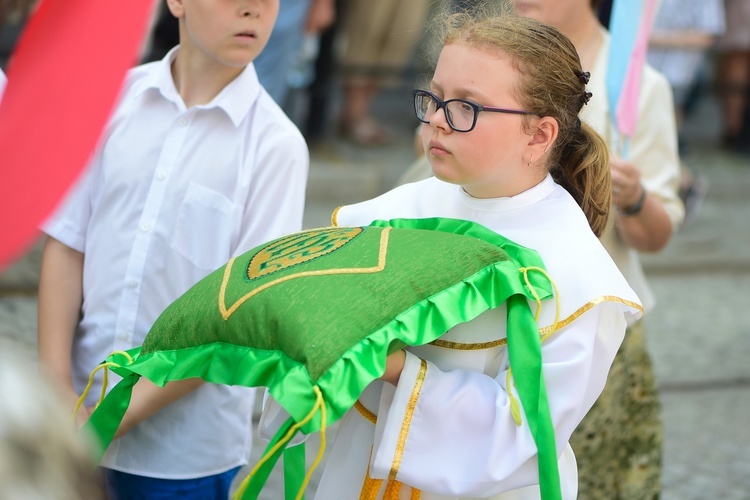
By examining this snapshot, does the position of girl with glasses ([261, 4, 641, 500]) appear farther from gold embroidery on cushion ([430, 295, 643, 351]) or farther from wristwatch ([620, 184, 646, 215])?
wristwatch ([620, 184, 646, 215])

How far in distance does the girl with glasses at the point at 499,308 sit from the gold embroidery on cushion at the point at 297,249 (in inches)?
5.9

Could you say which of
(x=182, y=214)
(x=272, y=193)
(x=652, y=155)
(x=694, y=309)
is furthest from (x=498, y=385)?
(x=694, y=309)

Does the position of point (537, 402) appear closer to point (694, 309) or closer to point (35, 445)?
point (35, 445)

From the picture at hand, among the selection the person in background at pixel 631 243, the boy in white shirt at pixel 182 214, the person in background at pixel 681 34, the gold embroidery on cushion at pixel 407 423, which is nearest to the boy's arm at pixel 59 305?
the boy in white shirt at pixel 182 214

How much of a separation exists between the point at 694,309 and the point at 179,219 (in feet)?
12.7

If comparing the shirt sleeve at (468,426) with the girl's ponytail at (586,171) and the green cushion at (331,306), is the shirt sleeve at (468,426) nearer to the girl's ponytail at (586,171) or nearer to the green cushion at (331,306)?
the green cushion at (331,306)

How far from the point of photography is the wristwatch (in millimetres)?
2576

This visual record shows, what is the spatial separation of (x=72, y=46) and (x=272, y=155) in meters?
0.97

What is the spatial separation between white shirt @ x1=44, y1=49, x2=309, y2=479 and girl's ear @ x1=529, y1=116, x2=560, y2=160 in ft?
1.79

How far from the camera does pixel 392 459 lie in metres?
1.69

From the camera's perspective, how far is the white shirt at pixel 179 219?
215 cm

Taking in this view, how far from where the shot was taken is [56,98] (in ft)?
3.90

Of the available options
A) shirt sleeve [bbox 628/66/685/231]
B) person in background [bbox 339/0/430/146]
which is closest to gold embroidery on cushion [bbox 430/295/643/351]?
shirt sleeve [bbox 628/66/685/231]

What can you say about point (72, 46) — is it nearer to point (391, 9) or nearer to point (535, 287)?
point (535, 287)
